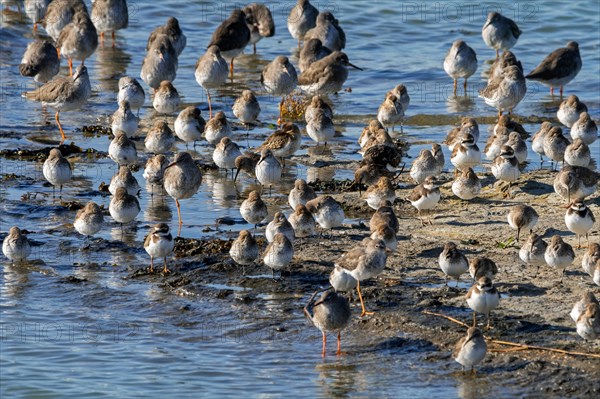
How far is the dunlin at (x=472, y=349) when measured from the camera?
35.4 ft

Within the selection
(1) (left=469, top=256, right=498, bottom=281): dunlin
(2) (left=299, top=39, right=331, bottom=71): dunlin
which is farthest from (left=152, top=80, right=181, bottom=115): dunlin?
(1) (left=469, top=256, right=498, bottom=281): dunlin

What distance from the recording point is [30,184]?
17359 millimetres

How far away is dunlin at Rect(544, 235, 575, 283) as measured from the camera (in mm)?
12836

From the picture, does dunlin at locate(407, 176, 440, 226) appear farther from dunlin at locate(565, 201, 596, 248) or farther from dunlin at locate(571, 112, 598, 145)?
dunlin at locate(571, 112, 598, 145)

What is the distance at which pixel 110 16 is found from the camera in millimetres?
28750

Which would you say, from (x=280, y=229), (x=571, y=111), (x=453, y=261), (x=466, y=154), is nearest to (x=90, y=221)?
(x=280, y=229)

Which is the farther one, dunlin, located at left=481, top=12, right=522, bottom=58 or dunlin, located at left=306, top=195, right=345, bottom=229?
dunlin, located at left=481, top=12, right=522, bottom=58

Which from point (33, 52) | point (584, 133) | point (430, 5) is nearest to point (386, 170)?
point (584, 133)

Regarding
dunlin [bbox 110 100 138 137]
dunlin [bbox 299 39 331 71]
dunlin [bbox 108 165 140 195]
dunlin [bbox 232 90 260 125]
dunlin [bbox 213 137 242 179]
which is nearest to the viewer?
dunlin [bbox 108 165 140 195]

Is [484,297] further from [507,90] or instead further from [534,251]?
[507,90]

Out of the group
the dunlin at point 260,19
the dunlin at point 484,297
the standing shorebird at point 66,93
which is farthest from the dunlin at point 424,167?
the dunlin at point 260,19

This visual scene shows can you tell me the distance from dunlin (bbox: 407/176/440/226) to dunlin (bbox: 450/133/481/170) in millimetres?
1861

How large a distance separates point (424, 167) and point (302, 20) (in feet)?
43.8

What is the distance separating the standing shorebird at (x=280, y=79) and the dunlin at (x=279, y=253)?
9.63 metres
